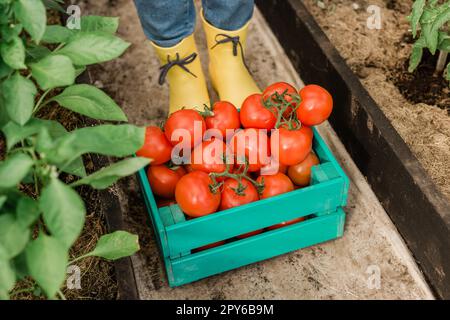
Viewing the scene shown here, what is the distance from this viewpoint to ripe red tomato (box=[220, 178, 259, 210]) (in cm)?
185

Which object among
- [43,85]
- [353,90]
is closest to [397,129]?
[353,90]

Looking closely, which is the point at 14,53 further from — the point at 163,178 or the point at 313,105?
the point at 313,105

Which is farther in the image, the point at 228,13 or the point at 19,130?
the point at 228,13

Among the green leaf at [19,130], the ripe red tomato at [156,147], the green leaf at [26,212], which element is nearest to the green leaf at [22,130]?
the green leaf at [19,130]

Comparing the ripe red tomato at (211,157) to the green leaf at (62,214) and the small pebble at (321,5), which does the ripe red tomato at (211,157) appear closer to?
the green leaf at (62,214)

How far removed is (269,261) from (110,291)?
559 millimetres

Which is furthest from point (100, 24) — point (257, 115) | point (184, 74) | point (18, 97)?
point (184, 74)

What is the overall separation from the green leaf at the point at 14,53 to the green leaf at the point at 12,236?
13.2 inches

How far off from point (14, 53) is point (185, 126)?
1.98 ft

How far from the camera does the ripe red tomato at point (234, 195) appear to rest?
72.7 inches

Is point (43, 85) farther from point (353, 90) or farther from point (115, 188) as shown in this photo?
point (353, 90)

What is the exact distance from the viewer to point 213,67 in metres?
2.36

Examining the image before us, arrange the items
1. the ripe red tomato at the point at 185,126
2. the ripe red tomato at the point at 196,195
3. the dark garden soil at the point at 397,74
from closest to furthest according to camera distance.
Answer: the ripe red tomato at the point at 196,195 → the ripe red tomato at the point at 185,126 → the dark garden soil at the point at 397,74

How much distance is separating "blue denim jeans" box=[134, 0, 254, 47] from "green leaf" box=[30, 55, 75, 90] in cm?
60
